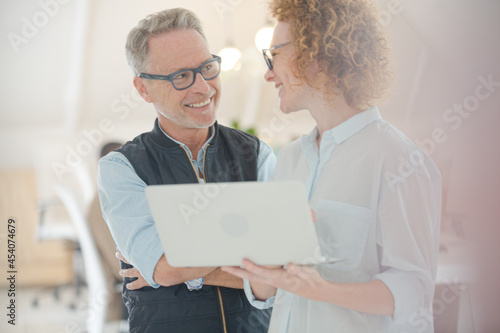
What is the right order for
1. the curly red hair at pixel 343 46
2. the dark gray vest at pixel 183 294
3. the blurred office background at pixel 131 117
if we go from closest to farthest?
the curly red hair at pixel 343 46 < the dark gray vest at pixel 183 294 < the blurred office background at pixel 131 117

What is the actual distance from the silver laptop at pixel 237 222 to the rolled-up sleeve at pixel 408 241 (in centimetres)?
16

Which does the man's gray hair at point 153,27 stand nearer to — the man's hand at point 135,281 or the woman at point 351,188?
the woman at point 351,188

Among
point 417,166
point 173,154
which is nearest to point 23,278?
point 173,154

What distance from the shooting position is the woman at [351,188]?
98 cm

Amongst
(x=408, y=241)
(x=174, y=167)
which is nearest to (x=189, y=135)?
(x=174, y=167)

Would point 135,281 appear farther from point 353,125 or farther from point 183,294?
point 353,125

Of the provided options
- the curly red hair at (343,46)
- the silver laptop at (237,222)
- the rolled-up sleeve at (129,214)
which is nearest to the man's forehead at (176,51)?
the rolled-up sleeve at (129,214)

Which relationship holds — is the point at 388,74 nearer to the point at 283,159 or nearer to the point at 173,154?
the point at 283,159

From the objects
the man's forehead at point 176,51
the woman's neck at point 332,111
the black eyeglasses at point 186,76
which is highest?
the man's forehead at point 176,51

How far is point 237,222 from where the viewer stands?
0.93m

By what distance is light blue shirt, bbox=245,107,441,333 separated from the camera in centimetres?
99

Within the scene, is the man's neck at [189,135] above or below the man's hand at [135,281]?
above

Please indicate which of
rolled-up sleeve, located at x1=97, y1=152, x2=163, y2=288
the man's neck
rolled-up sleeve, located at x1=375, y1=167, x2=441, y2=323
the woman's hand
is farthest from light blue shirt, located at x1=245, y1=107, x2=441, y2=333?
the man's neck

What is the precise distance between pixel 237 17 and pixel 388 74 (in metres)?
4.52
